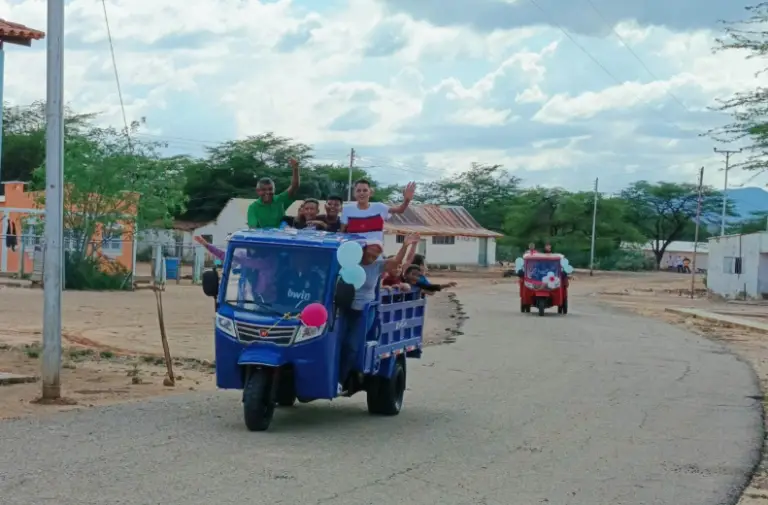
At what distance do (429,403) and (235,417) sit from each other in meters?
3.13

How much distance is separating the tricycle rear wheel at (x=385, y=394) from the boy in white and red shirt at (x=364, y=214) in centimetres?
152

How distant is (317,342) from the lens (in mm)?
10875

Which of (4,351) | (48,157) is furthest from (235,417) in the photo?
(4,351)

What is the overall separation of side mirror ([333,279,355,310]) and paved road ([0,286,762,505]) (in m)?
1.26

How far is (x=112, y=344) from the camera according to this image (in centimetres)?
2102

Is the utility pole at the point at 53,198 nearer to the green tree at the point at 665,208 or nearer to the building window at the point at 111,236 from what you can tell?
Answer: the building window at the point at 111,236

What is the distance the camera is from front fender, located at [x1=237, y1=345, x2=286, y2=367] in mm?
10680

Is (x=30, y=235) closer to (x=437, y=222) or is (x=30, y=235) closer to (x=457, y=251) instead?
(x=457, y=251)

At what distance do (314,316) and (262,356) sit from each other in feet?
2.00

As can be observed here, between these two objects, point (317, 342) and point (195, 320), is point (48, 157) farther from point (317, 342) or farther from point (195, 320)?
point (195, 320)

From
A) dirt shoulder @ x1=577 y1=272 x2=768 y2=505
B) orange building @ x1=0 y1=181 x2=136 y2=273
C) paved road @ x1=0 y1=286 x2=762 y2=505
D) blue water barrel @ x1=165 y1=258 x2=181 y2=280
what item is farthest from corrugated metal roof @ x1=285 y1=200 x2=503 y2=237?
paved road @ x1=0 y1=286 x2=762 y2=505

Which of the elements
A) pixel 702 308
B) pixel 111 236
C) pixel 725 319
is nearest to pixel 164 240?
pixel 111 236

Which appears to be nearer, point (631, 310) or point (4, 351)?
point (4, 351)

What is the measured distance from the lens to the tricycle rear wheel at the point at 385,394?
1248cm
